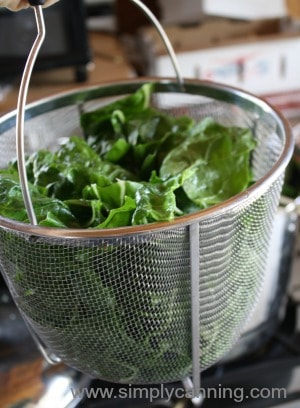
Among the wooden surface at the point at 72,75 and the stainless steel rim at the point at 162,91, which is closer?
the stainless steel rim at the point at 162,91

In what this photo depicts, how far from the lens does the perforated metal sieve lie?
13.6 inches

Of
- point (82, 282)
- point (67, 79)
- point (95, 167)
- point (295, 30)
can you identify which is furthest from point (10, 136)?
point (295, 30)

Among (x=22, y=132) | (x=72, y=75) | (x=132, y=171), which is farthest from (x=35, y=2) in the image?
(x=72, y=75)

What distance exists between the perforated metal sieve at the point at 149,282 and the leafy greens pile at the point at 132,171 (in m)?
0.02

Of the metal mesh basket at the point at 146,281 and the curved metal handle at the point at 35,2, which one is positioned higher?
the curved metal handle at the point at 35,2

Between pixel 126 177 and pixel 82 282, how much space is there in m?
0.13

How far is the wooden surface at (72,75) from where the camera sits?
1.00 metres

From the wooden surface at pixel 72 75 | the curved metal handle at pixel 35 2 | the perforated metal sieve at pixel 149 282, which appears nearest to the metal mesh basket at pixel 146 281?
the perforated metal sieve at pixel 149 282

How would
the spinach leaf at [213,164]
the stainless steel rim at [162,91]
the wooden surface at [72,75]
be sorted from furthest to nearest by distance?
1. the wooden surface at [72,75]
2. the spinach leaf at [213,164]
3. the stainless steel rim at [162,91]

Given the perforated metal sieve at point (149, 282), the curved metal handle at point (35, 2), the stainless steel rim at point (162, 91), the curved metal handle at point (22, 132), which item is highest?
the curved metal handle at point (35, 2)

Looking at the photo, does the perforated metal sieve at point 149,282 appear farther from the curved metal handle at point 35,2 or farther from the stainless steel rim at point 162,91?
the curved metal handle at point 35,2

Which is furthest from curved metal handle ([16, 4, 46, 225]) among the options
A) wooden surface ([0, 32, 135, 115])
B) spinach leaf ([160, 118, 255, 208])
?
wooden surface ([0, 32, 135, 115])

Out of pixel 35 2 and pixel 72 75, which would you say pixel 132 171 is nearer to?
pixel 35 2

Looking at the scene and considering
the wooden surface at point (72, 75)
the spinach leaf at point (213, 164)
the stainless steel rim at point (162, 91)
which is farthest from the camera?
the wooden surface at point (72, 75)
